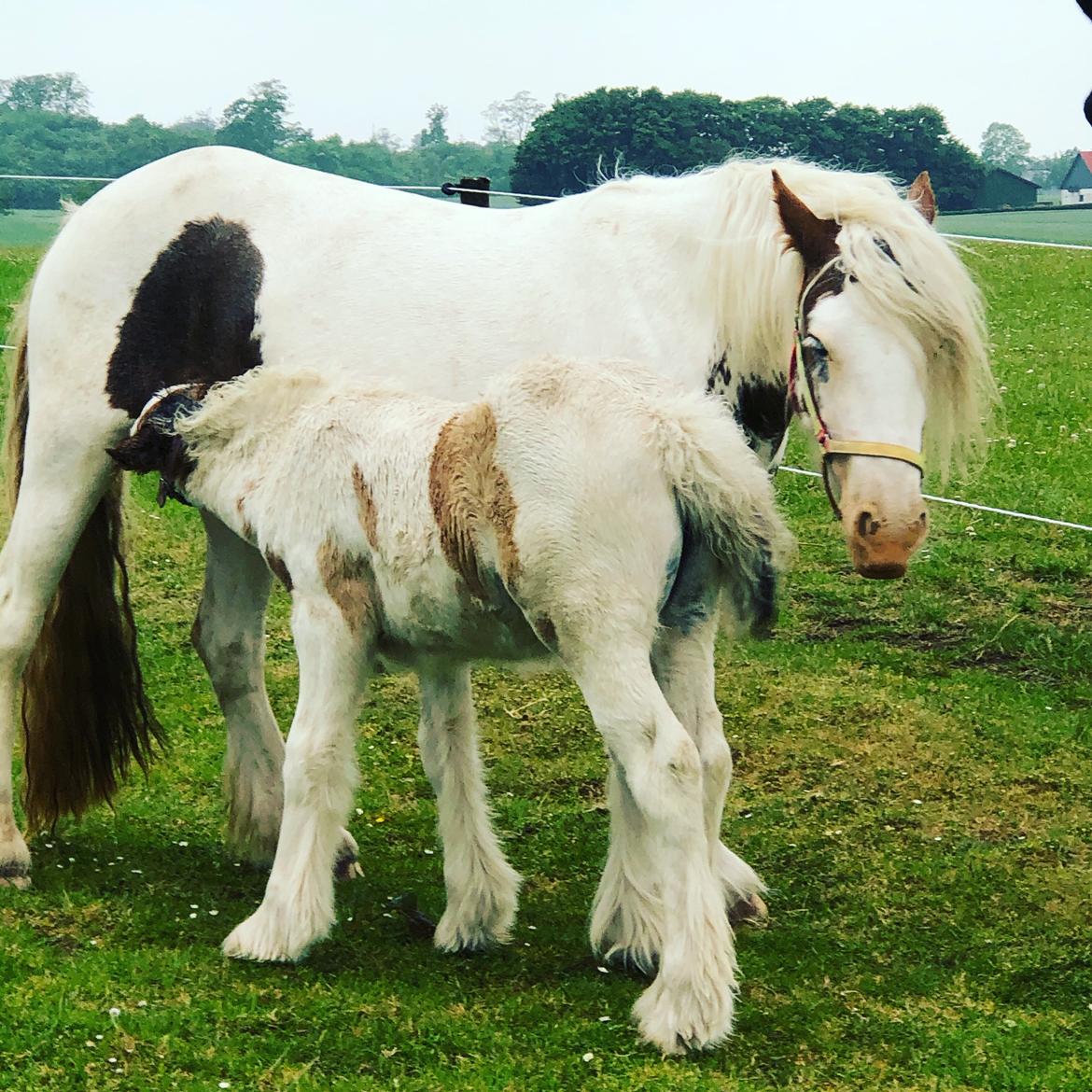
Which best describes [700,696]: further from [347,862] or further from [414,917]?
[347,862]

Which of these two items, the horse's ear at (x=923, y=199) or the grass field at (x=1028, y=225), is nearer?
the horse's ear at (x=923, y=199)

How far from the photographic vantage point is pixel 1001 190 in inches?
358

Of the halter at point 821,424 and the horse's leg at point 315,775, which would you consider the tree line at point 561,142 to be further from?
the horse's leg at point 315,775

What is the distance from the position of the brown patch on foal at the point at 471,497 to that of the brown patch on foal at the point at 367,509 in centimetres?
21

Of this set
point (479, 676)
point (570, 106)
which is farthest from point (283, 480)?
point (570, 106)

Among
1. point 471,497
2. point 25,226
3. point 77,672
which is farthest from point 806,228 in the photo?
point 25,226

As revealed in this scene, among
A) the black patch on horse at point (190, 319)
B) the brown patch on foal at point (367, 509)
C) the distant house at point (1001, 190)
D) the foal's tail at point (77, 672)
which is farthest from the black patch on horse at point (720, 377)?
the distant house at point (1001, 190)

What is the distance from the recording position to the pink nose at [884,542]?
3996mm

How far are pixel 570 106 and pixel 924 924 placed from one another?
6.24 m

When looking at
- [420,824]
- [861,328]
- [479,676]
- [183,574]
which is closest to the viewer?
[861,328]

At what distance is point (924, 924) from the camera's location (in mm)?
4906

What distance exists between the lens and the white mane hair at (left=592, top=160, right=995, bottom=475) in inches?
161

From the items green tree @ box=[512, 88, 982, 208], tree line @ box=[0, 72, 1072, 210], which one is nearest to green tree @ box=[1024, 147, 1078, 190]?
tree line @ box=[0, 72, 1072, 210]

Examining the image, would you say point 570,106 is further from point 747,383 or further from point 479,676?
point 747,383
